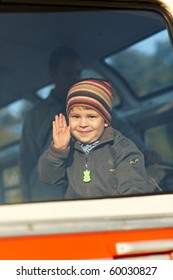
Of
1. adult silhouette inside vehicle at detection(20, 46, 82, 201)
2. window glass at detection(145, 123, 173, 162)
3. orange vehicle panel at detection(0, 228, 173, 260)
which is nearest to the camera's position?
orange vehicle panel at detection(0, 228, 173, 260)

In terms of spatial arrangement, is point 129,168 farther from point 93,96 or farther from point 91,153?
point 93,96

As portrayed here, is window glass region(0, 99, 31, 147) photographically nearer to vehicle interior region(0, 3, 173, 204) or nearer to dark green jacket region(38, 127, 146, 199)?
vehicle interior region(0, 3, 173, 204)

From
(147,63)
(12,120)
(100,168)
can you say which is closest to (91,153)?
(100,168)

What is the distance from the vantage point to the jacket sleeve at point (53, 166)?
2.60 meters

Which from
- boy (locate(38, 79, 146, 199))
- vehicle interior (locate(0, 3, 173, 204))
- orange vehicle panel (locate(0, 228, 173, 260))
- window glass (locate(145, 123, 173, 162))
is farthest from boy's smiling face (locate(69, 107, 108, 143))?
orange vehicle panel (locate(0, 228, 173, 260))

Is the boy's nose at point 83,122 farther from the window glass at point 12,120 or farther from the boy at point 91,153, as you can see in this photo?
the window glass at point 12,120

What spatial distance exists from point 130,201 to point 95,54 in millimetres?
614

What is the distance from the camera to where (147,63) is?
272 cm

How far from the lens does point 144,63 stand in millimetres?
2721

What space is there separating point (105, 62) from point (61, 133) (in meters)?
0.34

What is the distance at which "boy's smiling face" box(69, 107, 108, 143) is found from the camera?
8.68 feet

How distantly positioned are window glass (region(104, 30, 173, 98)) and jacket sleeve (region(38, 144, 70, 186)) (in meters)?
0.40

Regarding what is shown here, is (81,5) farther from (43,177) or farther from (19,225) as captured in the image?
(19,225)

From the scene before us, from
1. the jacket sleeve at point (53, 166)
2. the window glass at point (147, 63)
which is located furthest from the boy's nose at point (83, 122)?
the window glass at point (147, 63)
